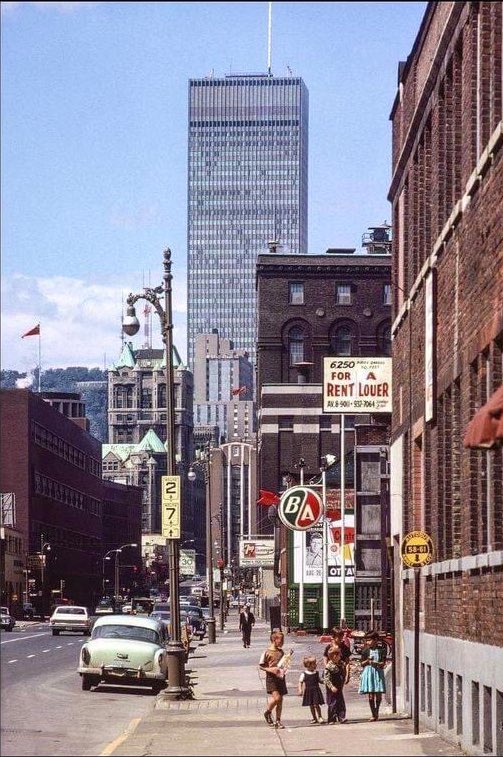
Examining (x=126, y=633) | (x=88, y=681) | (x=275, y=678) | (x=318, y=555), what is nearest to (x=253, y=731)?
(x=275, y=678)

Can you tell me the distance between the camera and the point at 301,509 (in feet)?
157

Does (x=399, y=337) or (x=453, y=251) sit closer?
(x=453, y=251)

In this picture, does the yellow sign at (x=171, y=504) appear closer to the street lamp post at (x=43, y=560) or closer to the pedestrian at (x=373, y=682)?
the pedestrian at (x=373, y=682)

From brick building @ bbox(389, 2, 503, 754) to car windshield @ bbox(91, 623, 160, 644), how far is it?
7.77m

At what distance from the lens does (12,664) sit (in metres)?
53.2

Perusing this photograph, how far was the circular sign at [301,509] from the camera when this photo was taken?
4756 cm

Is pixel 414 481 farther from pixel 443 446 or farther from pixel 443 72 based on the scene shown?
pixel 443 72

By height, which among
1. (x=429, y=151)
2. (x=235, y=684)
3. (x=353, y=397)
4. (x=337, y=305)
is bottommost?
(x=235, y=684)

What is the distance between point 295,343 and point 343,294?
4982 millimetres

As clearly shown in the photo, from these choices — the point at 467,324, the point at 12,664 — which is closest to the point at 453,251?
the point at 467,324

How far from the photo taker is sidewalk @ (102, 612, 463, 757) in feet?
72.0

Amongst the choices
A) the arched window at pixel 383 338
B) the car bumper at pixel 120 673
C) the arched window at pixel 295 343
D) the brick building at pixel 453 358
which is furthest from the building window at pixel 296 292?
the brick building at pixel 453 358

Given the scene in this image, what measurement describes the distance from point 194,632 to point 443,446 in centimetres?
6010

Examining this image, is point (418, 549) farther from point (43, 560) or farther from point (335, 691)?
point (43, 560)
